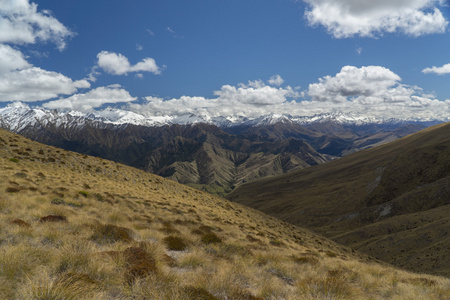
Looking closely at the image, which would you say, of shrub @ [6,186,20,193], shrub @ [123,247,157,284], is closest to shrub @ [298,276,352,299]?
shrub @ [123,247,157,284]

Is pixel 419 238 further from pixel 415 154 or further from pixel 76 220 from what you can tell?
pixel 415 154

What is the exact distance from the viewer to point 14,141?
33188 mm

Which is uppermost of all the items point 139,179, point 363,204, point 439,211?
point 139,179

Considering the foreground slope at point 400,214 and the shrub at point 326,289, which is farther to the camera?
A: the foreground slope at point 400,214

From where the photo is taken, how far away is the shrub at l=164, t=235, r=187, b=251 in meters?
11.0

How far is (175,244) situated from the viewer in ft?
36.8

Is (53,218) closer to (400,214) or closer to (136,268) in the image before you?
(136,268)

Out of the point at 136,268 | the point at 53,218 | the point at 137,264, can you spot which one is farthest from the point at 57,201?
the point at 136,268

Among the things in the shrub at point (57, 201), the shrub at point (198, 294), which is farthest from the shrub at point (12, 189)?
the shrub at point (198, 294)

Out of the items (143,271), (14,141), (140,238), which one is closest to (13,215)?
(140,238)

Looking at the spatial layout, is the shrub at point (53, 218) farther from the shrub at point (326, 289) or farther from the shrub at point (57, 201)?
the shrub at point (326, 289)

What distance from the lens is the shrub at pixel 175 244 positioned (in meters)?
11.0

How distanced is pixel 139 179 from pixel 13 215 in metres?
28.8

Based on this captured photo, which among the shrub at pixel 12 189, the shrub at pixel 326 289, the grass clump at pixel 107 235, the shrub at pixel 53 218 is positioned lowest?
the shrub at pixel 326 289
